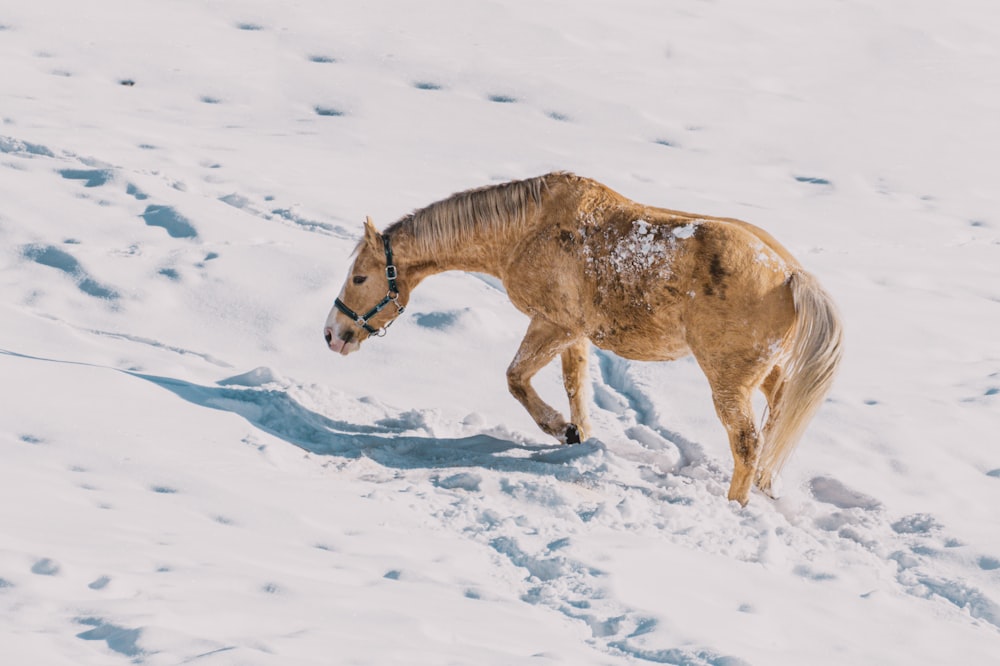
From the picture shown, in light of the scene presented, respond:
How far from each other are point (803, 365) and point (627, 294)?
3.56 feet

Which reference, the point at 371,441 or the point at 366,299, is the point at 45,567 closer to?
the point at 371,441

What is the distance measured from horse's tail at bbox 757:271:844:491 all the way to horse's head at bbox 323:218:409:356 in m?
2.58

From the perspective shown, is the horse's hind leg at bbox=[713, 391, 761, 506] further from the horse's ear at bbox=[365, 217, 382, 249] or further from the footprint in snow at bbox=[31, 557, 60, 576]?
the footprint in snow at bbox=[31, 557, 60, 576]

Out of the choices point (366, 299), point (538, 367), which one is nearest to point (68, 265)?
point (366, 299)

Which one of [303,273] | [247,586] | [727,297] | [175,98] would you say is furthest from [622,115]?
[247,586]

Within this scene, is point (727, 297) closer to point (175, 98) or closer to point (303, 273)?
point (303, 273)

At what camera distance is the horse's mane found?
7.11 metres

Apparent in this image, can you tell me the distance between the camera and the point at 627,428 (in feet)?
25.4

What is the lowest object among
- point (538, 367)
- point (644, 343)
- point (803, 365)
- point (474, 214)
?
point (538, 367)

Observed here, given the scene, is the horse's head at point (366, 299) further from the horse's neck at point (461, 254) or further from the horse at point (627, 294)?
the horse's neck at point (461, 254)

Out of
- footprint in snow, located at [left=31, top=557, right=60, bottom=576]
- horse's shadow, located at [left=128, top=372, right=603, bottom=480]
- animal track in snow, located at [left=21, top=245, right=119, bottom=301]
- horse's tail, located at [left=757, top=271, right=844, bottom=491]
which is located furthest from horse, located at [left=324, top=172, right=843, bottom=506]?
footprint in snow, located at [left=31, top=557, right=60, bottom=576]

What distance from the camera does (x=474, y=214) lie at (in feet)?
23.7

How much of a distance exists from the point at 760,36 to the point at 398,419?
46.2 feet

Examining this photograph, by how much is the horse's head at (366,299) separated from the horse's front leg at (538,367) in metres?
0.93
